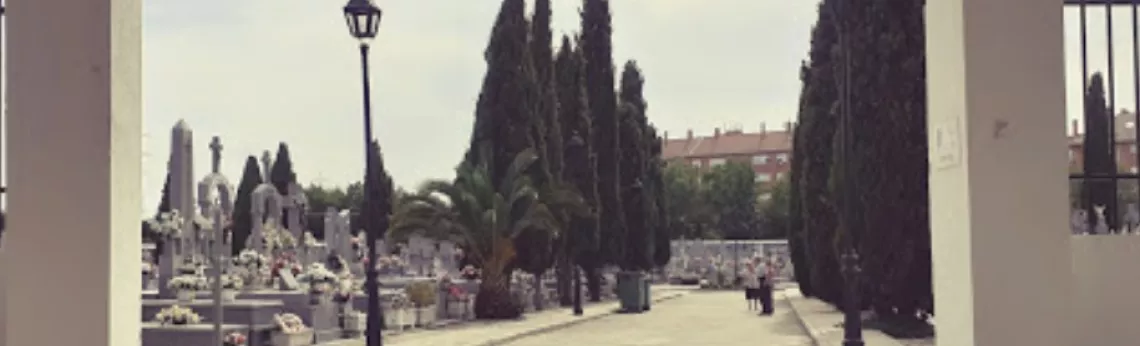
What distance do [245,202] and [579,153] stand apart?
1982cm

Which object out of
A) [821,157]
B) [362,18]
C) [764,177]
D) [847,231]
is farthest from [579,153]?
[764,177]

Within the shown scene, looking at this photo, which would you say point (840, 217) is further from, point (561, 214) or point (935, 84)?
point (935, 84)

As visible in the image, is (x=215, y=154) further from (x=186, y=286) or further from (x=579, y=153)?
(x=579, y=153)

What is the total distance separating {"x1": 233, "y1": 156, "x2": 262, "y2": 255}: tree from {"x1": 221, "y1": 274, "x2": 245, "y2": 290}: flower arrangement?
17532mm

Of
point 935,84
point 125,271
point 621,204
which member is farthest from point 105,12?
point 621,204

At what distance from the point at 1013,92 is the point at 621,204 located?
39.5m

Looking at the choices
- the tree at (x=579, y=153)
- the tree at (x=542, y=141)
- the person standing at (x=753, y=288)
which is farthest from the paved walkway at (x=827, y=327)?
the tree at (x=542, y=141)

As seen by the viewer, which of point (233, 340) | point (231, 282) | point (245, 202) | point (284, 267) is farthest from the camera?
point (245, 202)

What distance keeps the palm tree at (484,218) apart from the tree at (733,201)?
67734mm

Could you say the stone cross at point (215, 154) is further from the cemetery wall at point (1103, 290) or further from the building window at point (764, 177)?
the building window at point (764, 177)

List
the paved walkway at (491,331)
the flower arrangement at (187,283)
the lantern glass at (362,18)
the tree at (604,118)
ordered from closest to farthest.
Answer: the lantern glass at (362,18) → the flower arrangement at (187,283) → the paved walkway at (491,331) → the tree at (604,118)

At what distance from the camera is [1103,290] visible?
28.1ft

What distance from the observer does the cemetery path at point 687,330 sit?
86.2 ft

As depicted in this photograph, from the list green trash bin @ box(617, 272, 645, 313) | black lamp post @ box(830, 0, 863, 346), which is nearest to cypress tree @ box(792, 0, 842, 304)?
green trash bin @ box(617, 272, 645, 313)
